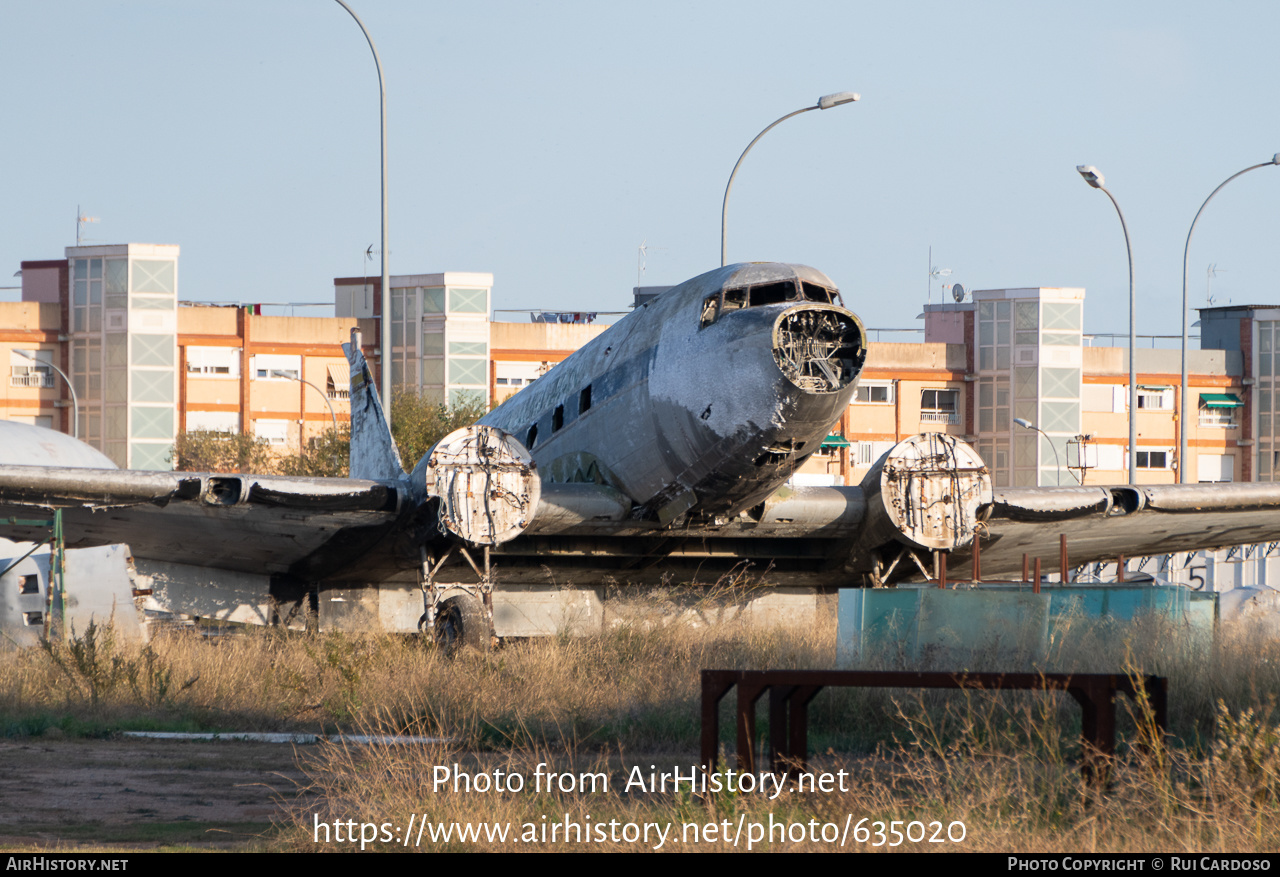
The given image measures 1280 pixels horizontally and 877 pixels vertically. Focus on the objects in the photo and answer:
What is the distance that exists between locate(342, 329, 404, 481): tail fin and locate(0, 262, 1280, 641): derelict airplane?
2.65 ft

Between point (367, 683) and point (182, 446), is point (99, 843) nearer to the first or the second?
point (367, 683)

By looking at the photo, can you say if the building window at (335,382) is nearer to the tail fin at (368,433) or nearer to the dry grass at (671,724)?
the tail fin at (368,433)

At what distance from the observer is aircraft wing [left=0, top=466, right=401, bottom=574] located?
1650 cm

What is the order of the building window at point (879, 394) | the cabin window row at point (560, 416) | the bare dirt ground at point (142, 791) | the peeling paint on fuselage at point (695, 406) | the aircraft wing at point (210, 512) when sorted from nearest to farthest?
the bare dirt ground at point (142, 791) → the peeling paint on fuselage at point (695, 406) → the aircraft wing at point (210, 512) → the cabin window row at point (560, 416) → the building window at point (879, 394)

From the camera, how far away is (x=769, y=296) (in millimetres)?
15484

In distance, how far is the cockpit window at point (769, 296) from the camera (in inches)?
606

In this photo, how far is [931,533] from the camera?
1792cm

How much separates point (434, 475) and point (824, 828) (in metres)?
10.0

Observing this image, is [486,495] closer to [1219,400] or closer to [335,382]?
[335,382]

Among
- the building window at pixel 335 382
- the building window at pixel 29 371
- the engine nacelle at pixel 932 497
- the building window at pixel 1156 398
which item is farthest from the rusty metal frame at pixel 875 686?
the building window at pixel 1156 398

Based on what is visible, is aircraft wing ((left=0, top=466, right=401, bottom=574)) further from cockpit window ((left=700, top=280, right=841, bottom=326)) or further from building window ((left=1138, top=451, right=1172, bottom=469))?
building window ((left=1138, top=451, right=1172, bottom=469))

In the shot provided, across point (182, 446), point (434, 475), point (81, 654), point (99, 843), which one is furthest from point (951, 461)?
point (182, 446)

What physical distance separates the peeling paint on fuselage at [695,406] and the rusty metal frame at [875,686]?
6.41m

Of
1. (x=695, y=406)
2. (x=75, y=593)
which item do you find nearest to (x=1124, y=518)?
(x=695, y=406)
